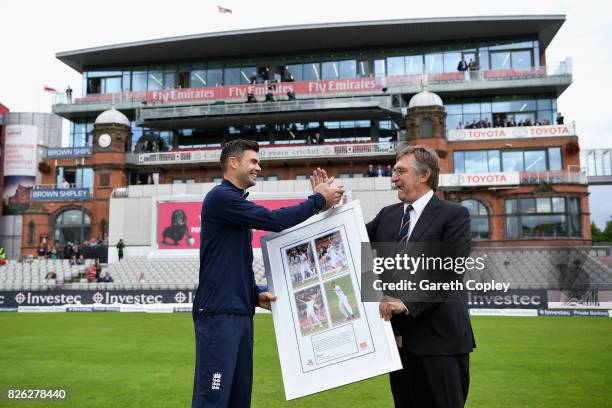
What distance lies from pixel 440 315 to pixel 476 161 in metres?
43.7

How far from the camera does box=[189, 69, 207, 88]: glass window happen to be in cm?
5547

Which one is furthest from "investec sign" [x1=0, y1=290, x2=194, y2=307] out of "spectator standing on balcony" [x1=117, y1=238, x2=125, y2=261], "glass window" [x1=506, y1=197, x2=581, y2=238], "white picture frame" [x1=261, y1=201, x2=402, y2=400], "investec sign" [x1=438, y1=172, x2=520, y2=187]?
"glass window" [x1=506, y1=197, x2=581, y2=238]

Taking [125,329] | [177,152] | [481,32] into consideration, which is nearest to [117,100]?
[177,152]

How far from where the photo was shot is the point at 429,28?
5075 centimetres

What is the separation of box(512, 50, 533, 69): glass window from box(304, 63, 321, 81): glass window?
19532 mm

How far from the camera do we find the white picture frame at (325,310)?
13.0ft

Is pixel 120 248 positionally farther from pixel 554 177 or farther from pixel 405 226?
pixel 405 226

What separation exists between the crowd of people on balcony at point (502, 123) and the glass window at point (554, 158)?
2.48m

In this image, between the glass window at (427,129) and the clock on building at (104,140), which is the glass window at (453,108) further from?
the clock on building at (104,140)

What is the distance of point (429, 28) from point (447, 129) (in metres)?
10.5

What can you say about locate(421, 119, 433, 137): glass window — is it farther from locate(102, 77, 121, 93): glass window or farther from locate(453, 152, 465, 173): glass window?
locate(102, 77, 121, 93): glass window

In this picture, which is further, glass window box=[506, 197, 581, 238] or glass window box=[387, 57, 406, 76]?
→ glass window box=[387, 57, 406, 76]

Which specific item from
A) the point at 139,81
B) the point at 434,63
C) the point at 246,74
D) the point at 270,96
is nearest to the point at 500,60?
the point at 434,63

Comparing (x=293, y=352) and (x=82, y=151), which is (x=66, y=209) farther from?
(x=293, y=352)
